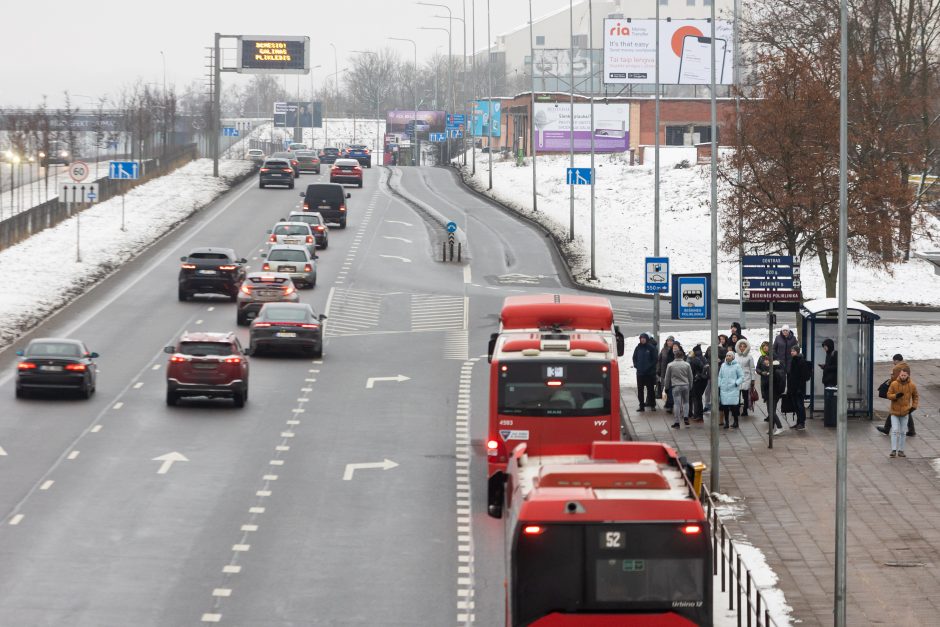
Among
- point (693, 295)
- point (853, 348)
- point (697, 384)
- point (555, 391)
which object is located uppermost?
point (693, 295)

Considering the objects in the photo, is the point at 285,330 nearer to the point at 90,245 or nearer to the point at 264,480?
the point at 264,480

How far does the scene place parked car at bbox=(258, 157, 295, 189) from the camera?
275ft

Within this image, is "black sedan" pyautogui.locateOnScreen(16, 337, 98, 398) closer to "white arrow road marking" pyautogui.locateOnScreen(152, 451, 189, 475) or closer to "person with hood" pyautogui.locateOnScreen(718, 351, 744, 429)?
"white arrow road marking" pyautogui.locateOnScreen(152, 451, 189, 475)

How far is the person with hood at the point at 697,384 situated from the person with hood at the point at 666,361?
0.50 m

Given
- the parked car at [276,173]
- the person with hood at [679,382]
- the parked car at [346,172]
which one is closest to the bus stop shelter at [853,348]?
the person with hood at [679,382]

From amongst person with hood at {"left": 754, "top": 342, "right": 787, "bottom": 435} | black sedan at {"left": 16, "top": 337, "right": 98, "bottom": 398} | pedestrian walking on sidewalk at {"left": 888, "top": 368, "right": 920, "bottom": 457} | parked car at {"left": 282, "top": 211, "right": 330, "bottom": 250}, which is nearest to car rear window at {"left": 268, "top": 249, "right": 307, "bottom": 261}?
parked car at {"left": 282, "top": 211, "right": 330, "bottom": 250}

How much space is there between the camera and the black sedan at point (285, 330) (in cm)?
3834

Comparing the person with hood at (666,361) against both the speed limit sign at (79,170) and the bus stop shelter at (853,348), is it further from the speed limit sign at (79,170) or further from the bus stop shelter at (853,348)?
the speed limit sign at (79,170)

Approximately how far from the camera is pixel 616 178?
3314 inches

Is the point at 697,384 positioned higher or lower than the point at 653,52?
lower

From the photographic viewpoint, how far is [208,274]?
1877 inches

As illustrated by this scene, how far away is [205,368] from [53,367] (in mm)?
3135

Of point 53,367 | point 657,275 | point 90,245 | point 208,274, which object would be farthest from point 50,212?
point 657,275

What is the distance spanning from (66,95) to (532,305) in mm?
90614
